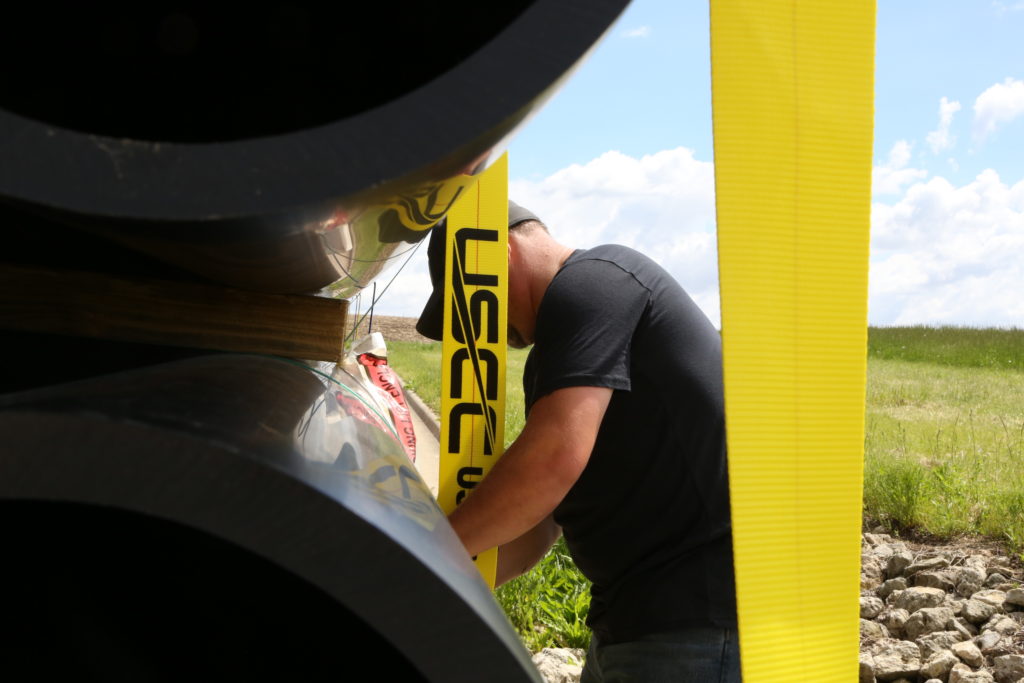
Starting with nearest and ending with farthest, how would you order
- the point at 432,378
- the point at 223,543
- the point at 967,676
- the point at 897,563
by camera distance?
the point at 223,543 → the point at 967,676 → the point at 897,563 → the point at 432,378

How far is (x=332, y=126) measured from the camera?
2.37 feet

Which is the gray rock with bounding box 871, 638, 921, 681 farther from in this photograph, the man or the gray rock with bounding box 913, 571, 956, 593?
the man

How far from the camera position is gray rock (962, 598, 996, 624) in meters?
4.53

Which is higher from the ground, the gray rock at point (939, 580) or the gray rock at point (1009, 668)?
the gray rock at point (939, 580)

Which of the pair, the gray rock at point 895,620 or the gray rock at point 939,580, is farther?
the gray rock at point 939,580

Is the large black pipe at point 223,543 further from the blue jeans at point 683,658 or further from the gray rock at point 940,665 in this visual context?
the gray rock at point 940,665

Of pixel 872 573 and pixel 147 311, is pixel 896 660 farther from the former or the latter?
pixel 147 311

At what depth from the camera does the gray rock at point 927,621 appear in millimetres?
4508

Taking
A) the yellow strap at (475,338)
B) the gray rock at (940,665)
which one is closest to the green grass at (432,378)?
the gray rock at (940,665)

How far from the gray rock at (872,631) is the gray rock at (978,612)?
39cm

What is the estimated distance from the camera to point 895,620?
4.65 meters

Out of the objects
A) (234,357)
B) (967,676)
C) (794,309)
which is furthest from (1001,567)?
(234,357)

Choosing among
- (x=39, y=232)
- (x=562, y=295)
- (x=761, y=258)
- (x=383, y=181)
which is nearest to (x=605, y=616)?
(x=562, y=295)

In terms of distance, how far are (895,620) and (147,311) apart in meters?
4.44
